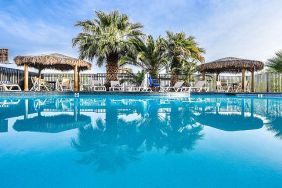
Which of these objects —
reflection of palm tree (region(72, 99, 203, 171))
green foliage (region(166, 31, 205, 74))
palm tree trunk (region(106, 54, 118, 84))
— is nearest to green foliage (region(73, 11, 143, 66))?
palm tree trunk (region(106, 54, 118, 84))

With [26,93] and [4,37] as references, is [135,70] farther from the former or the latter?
[4,37]

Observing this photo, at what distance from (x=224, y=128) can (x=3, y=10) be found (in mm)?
14185

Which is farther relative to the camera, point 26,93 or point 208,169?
point 26,93

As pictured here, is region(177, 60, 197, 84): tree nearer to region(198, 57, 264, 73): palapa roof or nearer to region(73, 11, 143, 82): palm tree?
region(198, 57, 264, 73): palapa roof

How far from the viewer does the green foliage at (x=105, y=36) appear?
15625mm

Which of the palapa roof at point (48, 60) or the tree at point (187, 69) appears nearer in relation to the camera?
the palapa roof at point (48, 60)

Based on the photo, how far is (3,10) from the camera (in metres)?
14.3

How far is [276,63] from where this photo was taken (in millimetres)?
17828

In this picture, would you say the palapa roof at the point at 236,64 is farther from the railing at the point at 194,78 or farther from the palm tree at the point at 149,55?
the palm tree at the point at 149,55

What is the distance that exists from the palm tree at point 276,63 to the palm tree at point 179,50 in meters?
4.78

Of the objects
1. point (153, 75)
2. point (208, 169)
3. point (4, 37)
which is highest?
point (4, 37)

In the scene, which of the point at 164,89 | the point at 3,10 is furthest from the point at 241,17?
the point at 3,10

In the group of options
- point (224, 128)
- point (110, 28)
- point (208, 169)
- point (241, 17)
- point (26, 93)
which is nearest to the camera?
point (208, 169)

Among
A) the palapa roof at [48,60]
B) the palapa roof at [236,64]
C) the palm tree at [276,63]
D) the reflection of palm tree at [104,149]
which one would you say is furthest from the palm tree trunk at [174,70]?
the reflection of palm tree at [104,149]
